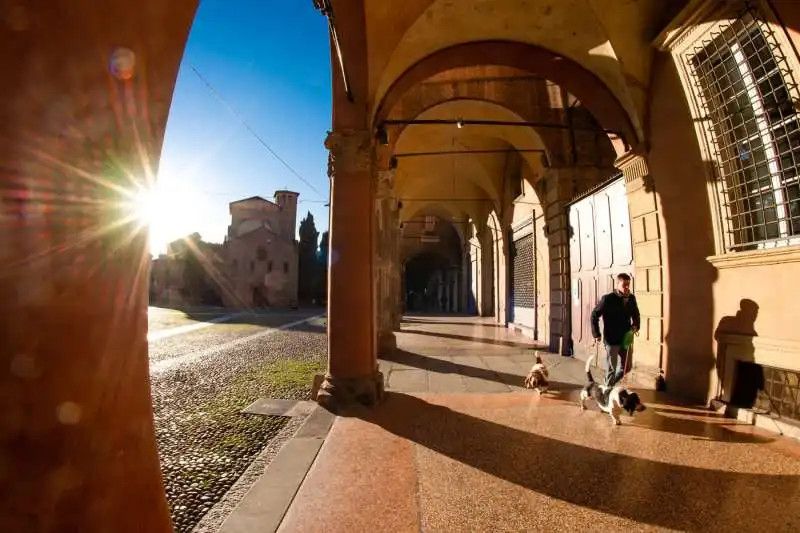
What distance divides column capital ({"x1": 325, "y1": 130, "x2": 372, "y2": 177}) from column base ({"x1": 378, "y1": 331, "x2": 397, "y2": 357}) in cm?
519

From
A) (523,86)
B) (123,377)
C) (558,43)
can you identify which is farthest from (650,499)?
(523,86)

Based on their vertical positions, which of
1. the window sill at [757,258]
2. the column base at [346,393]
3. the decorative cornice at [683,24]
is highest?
the decorative cornice at [683,24]

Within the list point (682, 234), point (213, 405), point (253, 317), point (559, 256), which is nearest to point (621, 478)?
point (682, 234)

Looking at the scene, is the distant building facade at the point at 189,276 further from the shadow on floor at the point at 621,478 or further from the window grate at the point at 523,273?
the shadow on floor at the point at 621,478

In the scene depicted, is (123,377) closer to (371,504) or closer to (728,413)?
(371,504)

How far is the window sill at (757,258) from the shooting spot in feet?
13.7

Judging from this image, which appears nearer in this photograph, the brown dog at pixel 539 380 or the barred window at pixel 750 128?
the barred window at pixel 750 128

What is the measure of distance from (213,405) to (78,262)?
471cm

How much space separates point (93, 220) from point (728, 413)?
20.7 ft

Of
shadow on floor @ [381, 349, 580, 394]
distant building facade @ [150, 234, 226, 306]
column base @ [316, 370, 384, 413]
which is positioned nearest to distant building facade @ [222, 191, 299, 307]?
distant building facade @ [150, 234, 226, 306]

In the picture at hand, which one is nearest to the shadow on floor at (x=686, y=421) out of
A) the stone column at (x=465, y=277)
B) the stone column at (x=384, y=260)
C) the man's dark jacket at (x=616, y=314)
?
the man's dark jacket at (x=616, y=314)

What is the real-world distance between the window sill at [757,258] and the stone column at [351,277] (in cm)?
442

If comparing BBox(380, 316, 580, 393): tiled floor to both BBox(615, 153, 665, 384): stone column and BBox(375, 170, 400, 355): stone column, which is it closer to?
BBox(375, 170, 400, 355): stone column

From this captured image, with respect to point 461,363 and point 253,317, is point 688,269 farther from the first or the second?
point 253,317
